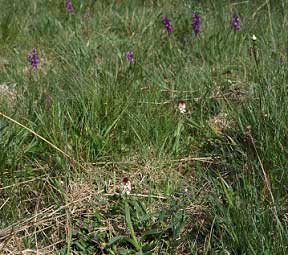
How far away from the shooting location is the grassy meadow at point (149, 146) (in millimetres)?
2125

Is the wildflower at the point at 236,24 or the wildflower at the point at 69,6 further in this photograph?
the wildflower at the point at 69,6

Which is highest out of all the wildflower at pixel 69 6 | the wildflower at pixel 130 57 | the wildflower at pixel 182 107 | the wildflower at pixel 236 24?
the wildflower at pixel 236 24

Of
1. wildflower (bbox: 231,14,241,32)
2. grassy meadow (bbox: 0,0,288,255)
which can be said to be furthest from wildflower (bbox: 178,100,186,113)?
wildflower (bbox: 231,14,241,32)

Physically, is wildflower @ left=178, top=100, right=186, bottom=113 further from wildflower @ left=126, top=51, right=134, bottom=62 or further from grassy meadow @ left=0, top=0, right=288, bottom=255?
wildflower @ left=126, top=51, right=134, bottom=62

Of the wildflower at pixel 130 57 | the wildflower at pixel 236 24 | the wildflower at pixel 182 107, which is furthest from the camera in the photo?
the wildflower at pixel 236 24

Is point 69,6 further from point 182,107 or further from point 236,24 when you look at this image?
point 182,107

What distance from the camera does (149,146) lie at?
2.67 meters

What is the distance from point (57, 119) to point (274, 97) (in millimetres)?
977

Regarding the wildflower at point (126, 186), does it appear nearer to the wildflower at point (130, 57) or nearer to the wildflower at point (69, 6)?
the wildflower at point (130, 57)

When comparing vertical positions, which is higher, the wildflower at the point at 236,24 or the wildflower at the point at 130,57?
the wildflower at the point at 236,24

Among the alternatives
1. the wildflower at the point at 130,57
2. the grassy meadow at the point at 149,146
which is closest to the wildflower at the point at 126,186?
the grassy meadow at the point at 149,146

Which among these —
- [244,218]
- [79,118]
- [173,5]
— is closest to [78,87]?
[79,118]

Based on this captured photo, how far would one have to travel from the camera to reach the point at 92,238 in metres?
2.16

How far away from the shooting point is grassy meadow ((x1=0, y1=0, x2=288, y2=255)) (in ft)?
6.97
